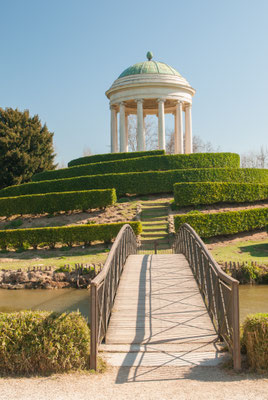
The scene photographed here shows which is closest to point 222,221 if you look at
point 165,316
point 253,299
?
point 253,299

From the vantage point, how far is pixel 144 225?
25.5 metres

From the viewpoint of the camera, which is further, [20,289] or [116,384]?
[20,289]

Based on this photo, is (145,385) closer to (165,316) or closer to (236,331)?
(236,331)

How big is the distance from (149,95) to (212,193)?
1694 cm

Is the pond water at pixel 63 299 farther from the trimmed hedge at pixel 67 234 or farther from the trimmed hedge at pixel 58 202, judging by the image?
the trimmed hedge at pixel 58 202

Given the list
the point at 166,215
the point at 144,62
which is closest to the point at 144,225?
the point at 166,215

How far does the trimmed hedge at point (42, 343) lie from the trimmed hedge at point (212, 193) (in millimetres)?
20760

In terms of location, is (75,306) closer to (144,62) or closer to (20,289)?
(20,289)

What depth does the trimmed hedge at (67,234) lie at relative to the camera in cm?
2273

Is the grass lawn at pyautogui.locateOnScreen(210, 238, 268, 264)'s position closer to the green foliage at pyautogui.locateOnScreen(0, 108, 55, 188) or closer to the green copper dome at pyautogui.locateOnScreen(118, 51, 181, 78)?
the green copper dome at pyautogui.locateOnScreen(118, 51, 181, 78)

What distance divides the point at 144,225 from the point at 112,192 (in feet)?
12.1

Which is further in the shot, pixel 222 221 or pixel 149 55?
pixel 149 55

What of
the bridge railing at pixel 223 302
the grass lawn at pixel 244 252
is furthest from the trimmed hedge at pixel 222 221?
the bridge railing at pixel 223 302

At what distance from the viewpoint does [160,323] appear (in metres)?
8.70
